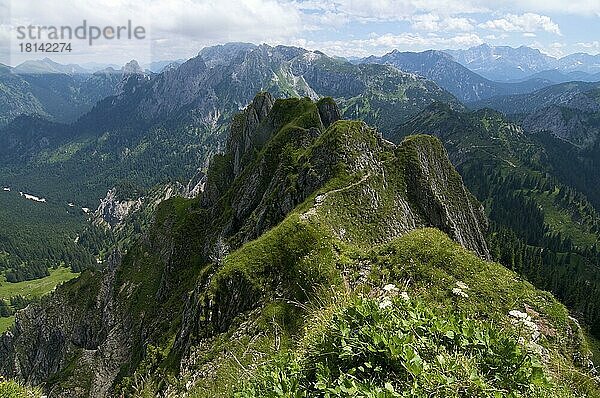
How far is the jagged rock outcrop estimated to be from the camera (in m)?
43.4

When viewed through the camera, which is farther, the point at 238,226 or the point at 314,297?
the point at 238,226

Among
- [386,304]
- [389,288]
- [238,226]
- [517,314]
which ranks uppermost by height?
[386,304]

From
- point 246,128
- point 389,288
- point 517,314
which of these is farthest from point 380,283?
point 246,128

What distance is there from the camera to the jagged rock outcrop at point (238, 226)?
1709 inches

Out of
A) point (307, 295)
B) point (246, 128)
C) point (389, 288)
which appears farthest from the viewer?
point (246, 128)

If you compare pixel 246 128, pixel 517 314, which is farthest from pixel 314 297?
pixel 246 128

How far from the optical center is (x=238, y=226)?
68.7 meters

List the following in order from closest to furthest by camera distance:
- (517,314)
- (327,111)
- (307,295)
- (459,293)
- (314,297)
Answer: (314,297) < (517,314) < (459,293) < (307,295) < (327,111)

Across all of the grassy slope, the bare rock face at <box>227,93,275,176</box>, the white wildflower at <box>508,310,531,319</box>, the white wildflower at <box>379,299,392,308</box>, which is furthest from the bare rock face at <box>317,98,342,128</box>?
the white wildflower at <box>379,299,392,308</box>

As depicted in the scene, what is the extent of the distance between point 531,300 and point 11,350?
413 feet

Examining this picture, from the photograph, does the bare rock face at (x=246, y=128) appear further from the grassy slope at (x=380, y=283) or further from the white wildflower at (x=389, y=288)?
the white wildflower at (x=389, y=288)

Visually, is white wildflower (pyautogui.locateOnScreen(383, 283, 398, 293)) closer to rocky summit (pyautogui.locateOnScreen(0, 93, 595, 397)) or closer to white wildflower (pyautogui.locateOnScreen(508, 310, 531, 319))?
rocky summit (pyautogui.locateOnScreen(0, 93, 595, 397))

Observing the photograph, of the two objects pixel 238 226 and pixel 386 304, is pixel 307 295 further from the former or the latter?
pixel 238 226

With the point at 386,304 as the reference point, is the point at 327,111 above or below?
above
